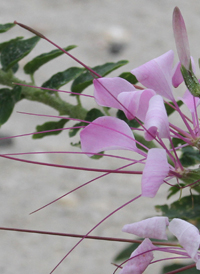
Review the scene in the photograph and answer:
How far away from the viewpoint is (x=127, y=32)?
5.23 ft

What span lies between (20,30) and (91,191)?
709mm

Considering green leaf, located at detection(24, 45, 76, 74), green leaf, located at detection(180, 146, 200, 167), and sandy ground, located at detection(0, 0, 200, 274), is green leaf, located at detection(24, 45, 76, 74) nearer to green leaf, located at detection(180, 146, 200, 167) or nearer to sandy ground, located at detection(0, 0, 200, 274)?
green leaf, located at detection(180, 146, 200, 167)

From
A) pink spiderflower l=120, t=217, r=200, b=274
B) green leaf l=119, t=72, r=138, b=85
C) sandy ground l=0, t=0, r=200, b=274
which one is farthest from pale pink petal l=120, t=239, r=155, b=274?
sandy ground l=0, t=0, r=200, b=274

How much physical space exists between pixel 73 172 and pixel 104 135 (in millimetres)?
990

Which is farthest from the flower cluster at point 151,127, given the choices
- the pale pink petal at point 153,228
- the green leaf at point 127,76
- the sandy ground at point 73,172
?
the sandy ground at point 73,172

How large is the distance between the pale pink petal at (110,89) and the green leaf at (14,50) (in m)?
0.20

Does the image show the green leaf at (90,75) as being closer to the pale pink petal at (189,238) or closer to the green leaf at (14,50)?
the green leaf at (14,50)

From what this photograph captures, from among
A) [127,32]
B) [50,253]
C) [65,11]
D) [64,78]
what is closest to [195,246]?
[64,78]

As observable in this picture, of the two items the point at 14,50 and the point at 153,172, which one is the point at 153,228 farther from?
the point at 14,50

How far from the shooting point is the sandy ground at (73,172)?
104cm

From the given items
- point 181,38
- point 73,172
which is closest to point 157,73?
point 181,38

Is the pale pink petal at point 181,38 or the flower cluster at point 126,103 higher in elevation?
the pale pink petal at point 181,38

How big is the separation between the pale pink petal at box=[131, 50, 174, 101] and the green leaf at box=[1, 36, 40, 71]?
204mm

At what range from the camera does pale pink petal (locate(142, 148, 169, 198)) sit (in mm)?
199
